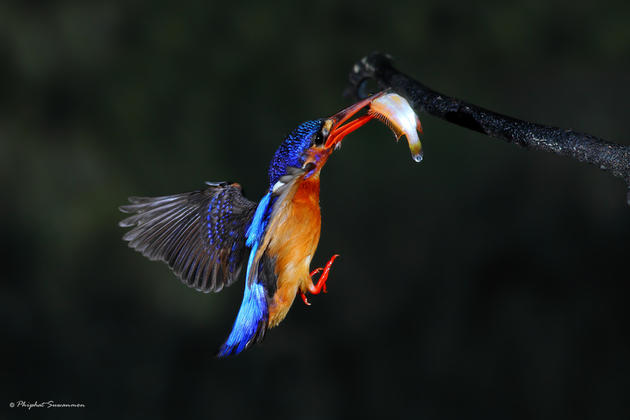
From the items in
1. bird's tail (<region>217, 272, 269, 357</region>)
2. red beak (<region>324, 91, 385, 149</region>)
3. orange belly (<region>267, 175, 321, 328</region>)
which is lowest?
bird's tail (<region>217, 272, 269, 357</region>)

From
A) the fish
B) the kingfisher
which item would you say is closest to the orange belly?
the kingfisher

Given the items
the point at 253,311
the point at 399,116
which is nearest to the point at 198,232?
the point at 253,311

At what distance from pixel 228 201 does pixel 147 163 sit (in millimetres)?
1351

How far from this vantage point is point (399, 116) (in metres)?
0.65

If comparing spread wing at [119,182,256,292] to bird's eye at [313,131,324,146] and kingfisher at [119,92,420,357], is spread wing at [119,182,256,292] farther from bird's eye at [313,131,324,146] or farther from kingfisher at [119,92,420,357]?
bird's eye at [313,131,324,146]

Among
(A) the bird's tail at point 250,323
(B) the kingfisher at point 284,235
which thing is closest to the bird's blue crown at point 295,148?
(B) the kingfisher at point 284,235

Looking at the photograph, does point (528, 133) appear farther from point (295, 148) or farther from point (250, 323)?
point (250, 323)

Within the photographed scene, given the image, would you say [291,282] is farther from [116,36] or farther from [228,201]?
[116,36]

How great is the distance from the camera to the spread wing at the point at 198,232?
956mm

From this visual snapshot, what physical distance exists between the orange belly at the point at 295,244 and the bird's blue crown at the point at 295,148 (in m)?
0.03

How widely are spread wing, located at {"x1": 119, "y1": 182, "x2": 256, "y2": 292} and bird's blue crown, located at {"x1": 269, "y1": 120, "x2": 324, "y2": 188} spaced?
18 centimetres

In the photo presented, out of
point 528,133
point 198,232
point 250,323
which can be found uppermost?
point 528,133

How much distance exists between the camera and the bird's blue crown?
740mm

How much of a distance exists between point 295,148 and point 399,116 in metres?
0.14
